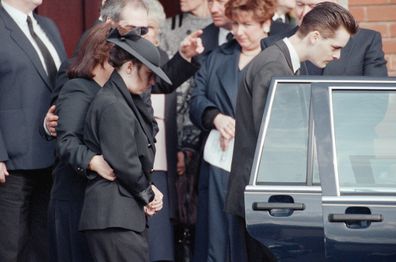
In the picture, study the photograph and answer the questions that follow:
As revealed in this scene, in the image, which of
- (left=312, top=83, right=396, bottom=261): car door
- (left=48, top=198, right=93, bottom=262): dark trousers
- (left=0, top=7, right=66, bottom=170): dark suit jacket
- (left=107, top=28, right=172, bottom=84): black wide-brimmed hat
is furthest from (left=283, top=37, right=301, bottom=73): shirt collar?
(left=0, top=7, right=66, bottom=170): dark suit jacket

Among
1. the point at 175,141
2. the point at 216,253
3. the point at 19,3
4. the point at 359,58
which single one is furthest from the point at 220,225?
the point at 19,3

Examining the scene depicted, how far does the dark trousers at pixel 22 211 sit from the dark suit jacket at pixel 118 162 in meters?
1.26

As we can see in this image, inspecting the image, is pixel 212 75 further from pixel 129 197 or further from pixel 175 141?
pixel 129 197

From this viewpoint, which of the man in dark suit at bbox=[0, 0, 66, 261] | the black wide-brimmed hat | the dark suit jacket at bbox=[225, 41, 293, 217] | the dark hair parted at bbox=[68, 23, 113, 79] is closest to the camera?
the black wide-brimmed hat

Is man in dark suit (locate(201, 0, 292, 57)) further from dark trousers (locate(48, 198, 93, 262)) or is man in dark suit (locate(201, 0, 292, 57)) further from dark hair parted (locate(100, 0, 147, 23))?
dark trousers (locate(48, 198, 93, 262))

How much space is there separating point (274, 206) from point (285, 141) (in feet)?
1.13

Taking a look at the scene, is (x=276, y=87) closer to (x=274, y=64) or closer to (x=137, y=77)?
(x=274, y=64)

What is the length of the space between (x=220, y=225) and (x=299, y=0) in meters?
1.57

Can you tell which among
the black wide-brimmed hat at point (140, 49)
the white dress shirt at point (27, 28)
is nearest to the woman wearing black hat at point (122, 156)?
the black wide-brimmed hat at point (140, 49)

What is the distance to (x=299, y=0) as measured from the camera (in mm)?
8492

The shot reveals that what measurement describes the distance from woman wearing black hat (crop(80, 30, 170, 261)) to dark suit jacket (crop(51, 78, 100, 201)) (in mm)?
121

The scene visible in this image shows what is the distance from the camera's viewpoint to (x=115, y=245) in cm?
658

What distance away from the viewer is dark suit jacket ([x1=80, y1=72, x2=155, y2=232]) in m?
6.59

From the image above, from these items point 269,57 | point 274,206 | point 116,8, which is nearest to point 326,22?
point 269,57
